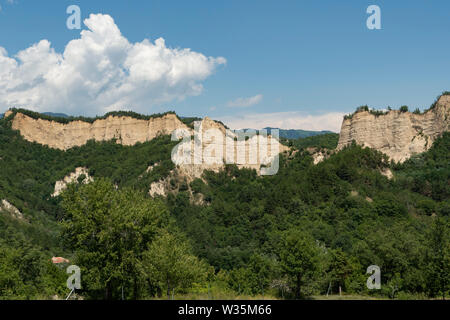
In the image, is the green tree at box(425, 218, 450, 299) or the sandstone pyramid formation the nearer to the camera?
the green tree at box(425, 218, 450, 299)

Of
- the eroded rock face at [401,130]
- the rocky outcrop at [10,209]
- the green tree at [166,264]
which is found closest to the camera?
the green tree at [166,264]

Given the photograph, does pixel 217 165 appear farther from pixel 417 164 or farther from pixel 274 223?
pixel 417 164

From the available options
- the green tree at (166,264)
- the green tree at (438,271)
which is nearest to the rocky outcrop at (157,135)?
the green tree at (166,264)

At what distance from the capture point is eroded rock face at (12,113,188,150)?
112 meters

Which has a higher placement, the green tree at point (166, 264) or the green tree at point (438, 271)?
the green tree at point (166, 264)

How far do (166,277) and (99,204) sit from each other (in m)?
5.96

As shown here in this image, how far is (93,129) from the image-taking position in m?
122

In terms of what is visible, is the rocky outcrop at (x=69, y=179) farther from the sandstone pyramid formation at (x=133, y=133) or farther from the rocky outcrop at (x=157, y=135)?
the sandstone pyramid formation at (x=133, y=133)

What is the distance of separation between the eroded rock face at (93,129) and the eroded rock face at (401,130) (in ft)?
159

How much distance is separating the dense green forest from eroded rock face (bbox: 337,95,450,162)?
3034mm

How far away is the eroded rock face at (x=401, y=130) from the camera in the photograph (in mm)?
73875

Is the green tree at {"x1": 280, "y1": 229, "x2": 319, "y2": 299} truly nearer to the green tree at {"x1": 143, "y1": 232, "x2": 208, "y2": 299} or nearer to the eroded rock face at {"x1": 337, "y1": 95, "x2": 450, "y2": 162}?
the green tree at {"x1": 143, "y1": 232, "x2": 208, "y2": 299}

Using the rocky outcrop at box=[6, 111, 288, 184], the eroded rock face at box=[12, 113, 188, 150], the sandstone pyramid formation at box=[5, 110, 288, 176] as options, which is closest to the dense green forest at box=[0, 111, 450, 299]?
the rocky outcrop at box=[6, 111, 288, 184]
